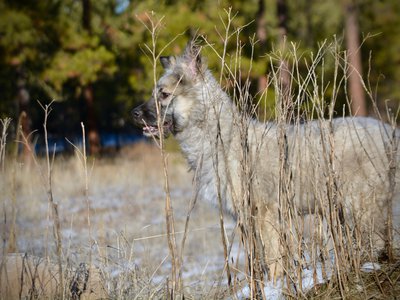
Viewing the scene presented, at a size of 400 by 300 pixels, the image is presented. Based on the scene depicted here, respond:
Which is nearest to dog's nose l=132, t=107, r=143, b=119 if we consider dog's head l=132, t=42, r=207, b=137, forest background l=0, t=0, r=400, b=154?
dog's head l=132, t=42, r=207, b=137

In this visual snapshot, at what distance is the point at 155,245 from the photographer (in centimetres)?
654

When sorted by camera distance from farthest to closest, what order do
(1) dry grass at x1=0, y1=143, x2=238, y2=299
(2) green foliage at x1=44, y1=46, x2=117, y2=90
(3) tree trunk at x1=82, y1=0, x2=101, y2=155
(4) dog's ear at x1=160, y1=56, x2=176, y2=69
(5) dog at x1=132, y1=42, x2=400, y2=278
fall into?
(3) tree trunk at x1=82, y1=0, x2=101, y2=155 → (2) green foliage at x1=44, y1=46, x2=117, y2=90 → (4) dog's ear at x1=160, y1=56, x2=176, y2=69 → (1) dry grass at x1=0, y1=143, x2=238, y2=299 → (5) dog at x1=132, y1=42, x2=400, y2=278

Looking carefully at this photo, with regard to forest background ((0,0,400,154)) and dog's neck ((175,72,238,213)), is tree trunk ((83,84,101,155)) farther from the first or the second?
dog's neck ((175,72,238,213))

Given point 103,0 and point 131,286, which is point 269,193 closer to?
point 131,286

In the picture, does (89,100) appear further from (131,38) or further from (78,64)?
(78,64)

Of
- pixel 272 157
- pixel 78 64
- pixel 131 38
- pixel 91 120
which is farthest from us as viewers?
pixel 91 120

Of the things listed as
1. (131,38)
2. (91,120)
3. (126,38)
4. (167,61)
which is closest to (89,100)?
(91,120)

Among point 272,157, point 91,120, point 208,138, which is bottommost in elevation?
point 272,157

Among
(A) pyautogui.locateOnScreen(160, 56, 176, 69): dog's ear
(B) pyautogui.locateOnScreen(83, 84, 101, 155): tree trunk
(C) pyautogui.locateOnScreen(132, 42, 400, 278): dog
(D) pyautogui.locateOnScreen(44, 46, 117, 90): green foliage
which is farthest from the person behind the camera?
(B) pyautogui.locateOnScreen(83, 84, 101, 155): tree trunk

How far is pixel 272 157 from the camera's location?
455 cm

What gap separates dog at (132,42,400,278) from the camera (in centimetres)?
304

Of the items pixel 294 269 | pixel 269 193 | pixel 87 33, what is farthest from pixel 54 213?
pixel 87 33

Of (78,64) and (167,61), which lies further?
(78,64)

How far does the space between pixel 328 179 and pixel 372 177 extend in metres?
1.25
